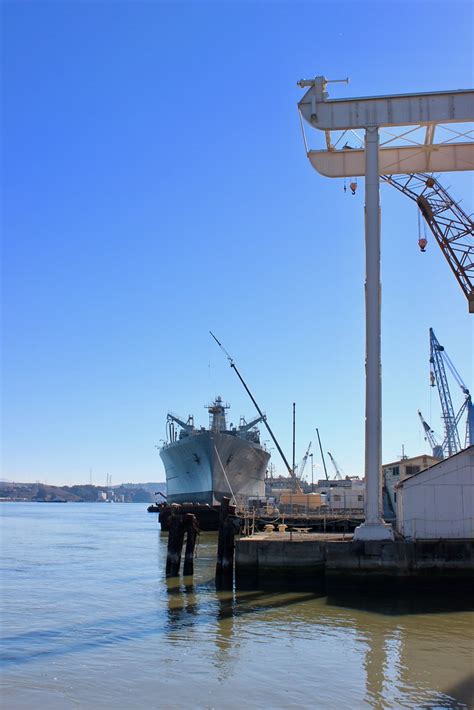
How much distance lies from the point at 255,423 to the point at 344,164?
61.6m

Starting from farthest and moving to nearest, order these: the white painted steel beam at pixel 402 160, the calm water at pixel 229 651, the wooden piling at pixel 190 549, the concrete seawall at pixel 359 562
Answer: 1. the wooden piling at pixel 190 549
2. the white painted steel beam at pixel 402 160
3. the concrete seawall at pixel 359 562
4. the calm water at pixel 229 651

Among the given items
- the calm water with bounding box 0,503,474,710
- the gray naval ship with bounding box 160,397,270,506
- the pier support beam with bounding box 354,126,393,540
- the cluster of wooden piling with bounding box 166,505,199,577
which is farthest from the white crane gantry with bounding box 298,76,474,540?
the gray naval ship with bounding box 160,397,270,506

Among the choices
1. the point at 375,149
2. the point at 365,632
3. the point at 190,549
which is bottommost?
the point at 365,632

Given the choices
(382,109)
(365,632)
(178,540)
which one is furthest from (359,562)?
(382,109)

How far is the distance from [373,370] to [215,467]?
47.9 m

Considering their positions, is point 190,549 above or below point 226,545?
below

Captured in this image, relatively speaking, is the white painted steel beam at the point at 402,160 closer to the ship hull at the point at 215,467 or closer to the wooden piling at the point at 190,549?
the wooden piling at the point at 190,549

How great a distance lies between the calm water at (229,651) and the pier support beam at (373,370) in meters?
2.56

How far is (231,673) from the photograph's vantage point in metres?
14.0

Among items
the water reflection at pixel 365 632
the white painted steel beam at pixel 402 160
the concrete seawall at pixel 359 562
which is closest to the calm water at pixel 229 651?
the water reflection at pixel 365 632

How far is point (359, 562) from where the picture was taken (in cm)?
2177

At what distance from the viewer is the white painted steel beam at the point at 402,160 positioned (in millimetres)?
25500

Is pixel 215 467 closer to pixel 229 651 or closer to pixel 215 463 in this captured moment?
pixel 215 463

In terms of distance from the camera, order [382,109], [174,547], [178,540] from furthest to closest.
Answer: [174,547] → [178,540] → [382,109]
